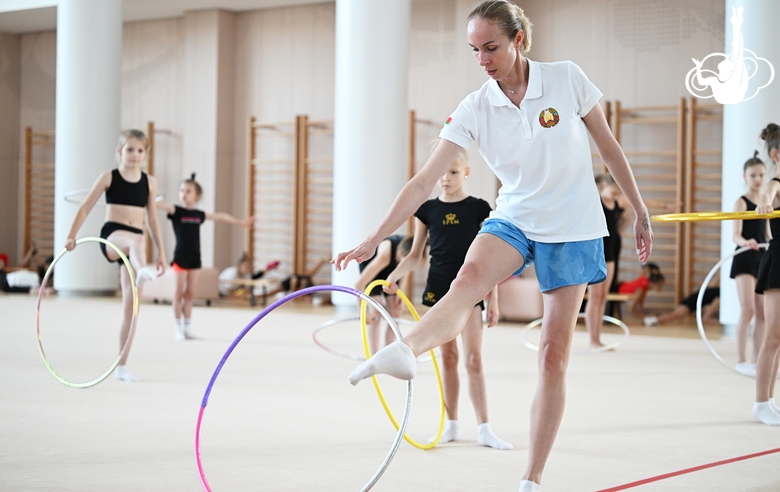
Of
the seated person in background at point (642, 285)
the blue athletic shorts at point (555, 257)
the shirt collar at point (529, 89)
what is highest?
the shirt collar at point (529, 89)

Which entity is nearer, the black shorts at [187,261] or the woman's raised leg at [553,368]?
the woman's raised leg at [553,368]

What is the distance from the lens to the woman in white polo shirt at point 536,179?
95.7 inches

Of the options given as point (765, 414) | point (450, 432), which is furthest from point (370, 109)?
point (450, 432)

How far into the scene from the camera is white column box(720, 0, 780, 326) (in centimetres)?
851

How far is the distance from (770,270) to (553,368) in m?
2.08

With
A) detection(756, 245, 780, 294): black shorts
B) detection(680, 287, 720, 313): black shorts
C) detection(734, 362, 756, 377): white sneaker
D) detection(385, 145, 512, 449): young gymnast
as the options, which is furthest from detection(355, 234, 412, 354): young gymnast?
detection(680, 287, 720, 313): black shorts

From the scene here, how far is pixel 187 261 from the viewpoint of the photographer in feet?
25.6

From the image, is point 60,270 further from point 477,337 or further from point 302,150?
point 477,337

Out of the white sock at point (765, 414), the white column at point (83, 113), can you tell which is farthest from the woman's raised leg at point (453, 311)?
the white column at point (83, 113)

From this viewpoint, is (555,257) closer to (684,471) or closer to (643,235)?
(643,235)

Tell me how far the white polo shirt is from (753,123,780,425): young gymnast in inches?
74.2

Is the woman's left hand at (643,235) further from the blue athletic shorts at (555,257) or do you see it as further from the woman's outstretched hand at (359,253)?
the woman's outstretched hand at (359,253)

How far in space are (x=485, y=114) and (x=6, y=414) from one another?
279 cm

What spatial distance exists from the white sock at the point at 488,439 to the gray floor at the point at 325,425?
0.05 m
